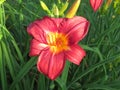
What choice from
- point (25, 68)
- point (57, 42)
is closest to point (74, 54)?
point (57, 42)

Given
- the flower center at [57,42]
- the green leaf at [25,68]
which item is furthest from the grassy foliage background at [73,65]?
the flower center at [57,42]

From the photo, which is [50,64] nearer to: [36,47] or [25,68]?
[36,47]

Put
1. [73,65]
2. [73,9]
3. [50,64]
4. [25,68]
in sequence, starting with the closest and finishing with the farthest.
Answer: [50,64]
[73,9]
[25,68]
[73,65]

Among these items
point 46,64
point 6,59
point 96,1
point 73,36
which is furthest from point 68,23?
point 6,59

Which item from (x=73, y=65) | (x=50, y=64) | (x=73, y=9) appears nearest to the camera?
(x=50, y=64)

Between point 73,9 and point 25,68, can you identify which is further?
point 25,68

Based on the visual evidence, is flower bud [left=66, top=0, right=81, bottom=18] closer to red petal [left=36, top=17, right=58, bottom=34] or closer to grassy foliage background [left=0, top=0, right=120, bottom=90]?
red petal [left=36, top=17, right=58, bottom=34]

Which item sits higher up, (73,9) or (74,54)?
(73,9)
